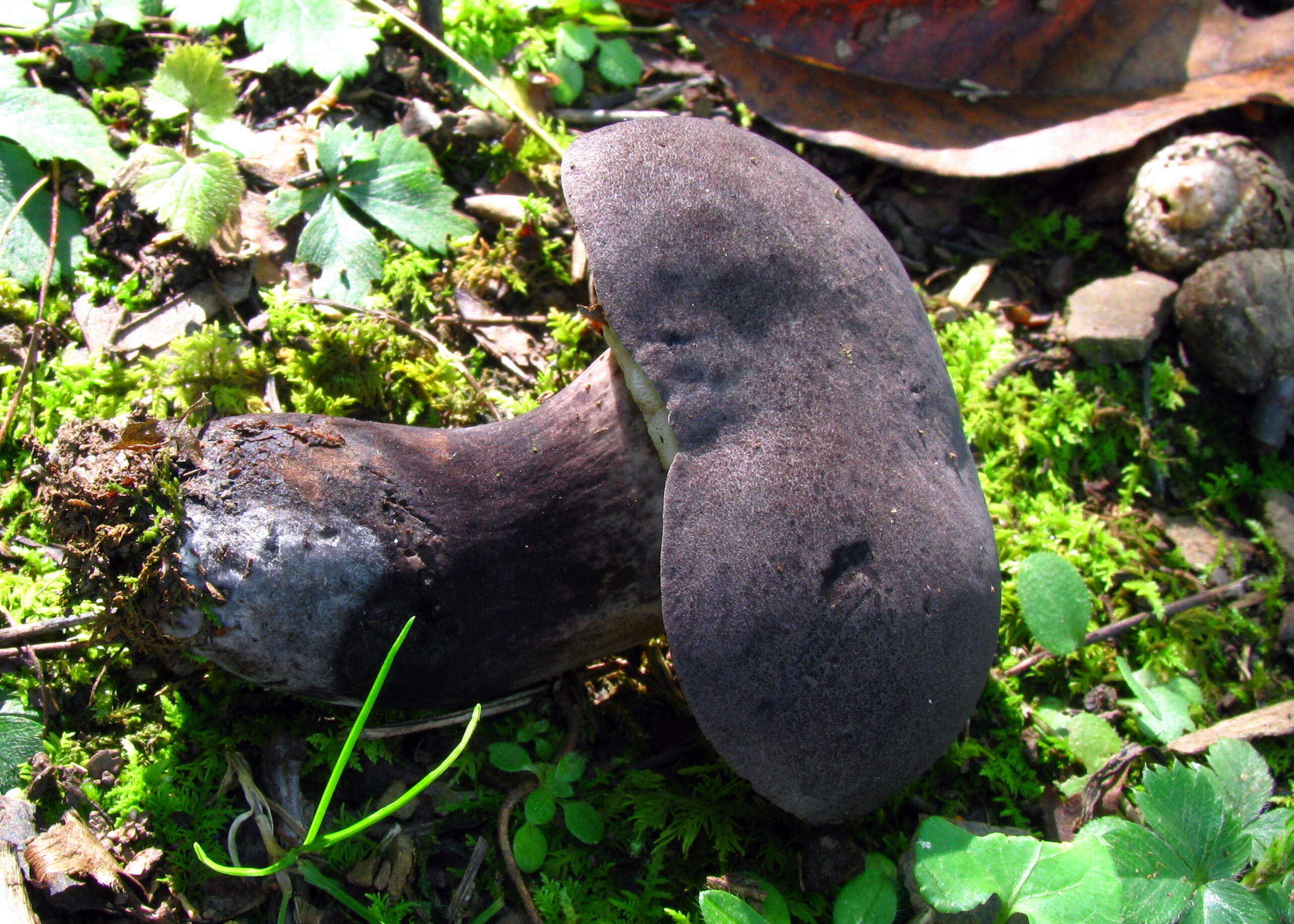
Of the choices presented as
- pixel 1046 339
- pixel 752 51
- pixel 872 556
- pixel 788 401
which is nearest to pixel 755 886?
pixel 872 556

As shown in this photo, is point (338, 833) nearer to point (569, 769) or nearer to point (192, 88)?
point (569, 769)

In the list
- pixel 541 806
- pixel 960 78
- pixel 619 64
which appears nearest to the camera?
pixel 541 806

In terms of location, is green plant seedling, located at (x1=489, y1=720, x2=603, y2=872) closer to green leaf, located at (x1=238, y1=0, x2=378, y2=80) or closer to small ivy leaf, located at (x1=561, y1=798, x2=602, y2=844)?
small ivy leaf, located at (x1=561, y1=798, x2=602, y2=844)

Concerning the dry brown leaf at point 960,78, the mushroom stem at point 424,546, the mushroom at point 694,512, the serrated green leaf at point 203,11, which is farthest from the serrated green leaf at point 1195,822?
the serrated green leaf at point 203,11

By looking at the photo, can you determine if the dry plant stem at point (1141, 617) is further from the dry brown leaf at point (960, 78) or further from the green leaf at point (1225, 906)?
the dry brown leaf at point (960, 78)

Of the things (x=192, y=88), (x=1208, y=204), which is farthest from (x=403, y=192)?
(x=1208, y=204)

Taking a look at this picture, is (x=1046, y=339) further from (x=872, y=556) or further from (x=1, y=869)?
(x=1, y=869)

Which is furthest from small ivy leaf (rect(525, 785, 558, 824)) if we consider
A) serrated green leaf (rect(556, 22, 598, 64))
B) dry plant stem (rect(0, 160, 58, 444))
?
serrated green leaf (rect(556, 22, 598, 64))
